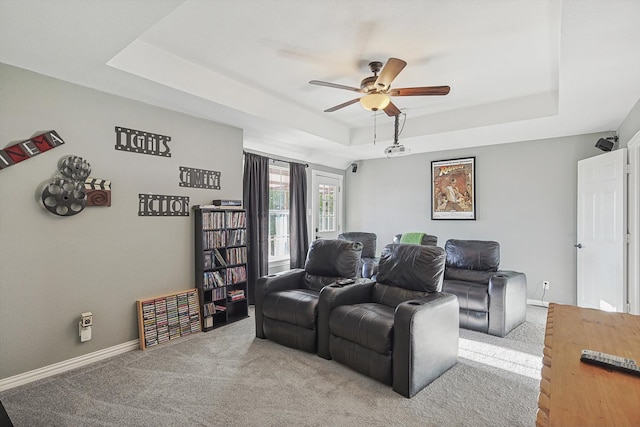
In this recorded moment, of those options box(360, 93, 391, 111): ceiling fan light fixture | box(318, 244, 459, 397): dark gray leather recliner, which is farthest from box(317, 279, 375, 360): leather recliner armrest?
box(360, 93, 391, 111): ceiling fan light fixture

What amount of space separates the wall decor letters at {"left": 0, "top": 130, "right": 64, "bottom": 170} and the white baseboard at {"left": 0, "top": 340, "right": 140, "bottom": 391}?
63.4 inches

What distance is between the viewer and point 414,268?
9.87 ft

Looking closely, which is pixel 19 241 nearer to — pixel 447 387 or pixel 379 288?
pixel 379 288

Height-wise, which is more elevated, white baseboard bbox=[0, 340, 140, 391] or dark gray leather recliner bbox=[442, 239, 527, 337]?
dark gray leather recliner bbox=[442, 239, 527, 337]

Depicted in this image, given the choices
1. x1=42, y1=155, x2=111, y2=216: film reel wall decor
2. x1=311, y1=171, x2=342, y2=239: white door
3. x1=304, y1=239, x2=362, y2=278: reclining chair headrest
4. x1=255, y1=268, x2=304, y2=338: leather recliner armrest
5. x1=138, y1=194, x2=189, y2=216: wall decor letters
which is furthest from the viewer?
x1=311, y1=171, x2=342, y2=239: white door

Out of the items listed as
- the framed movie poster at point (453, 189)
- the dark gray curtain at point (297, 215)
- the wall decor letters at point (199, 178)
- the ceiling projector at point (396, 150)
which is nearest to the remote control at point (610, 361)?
the ceiling projector at point (396, 150)

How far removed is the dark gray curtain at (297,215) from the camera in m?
5.51

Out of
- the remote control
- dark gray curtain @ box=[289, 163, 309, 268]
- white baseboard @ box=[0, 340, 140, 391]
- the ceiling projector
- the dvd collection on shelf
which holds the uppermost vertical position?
the ceiling projector

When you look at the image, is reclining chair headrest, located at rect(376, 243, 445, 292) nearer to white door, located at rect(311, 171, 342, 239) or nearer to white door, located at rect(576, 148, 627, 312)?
white door, located at rect(576, 148, 627, 312)

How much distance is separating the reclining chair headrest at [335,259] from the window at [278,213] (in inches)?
66.0

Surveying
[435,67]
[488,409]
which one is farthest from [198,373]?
[435,67]

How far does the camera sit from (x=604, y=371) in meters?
1.11

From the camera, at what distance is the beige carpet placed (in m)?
2.11

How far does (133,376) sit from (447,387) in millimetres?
2483
